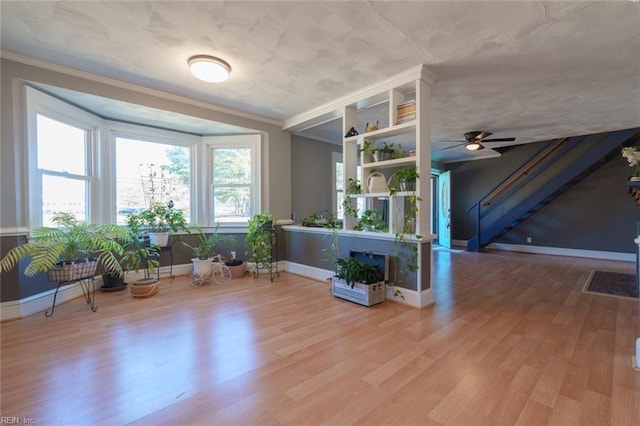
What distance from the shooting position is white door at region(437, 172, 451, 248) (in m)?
7.22

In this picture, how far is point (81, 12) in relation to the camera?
2051 millimetres

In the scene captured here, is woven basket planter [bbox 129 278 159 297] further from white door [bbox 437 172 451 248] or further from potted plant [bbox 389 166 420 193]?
white door [bbox 437 172 451 248]

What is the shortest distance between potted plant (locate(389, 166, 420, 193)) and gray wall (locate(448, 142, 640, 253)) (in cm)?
527

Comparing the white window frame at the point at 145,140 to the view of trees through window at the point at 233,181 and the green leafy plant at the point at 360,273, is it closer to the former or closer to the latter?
the view of trees through window at the point at 233,181

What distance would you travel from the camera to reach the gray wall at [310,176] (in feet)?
17.0

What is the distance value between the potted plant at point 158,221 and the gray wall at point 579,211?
705 cm

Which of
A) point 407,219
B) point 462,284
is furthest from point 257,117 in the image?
point 462,284

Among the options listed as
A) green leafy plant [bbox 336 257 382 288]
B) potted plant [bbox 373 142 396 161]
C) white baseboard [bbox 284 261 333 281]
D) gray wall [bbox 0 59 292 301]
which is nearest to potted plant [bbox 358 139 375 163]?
potted plant [bbox 373 142 396 161]

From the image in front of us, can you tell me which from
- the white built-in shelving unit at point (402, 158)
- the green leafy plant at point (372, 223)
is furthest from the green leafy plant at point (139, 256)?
the green leafy plant at point (372, 223)

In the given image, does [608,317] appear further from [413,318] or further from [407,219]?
[407,219]

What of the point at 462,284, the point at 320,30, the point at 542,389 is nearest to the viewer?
the point at 542,389

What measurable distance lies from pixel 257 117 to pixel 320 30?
2.38m

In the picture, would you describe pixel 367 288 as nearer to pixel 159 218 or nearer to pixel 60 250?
pixel 60 250

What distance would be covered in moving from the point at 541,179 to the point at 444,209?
84.9 inches
